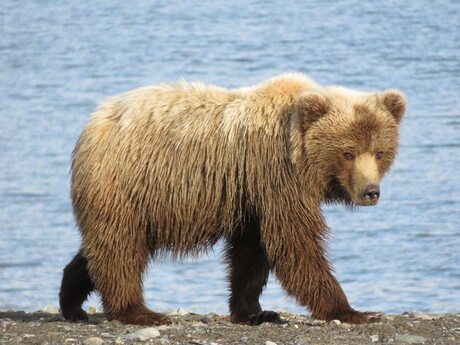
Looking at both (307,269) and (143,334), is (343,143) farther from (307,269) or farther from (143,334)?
(143,334)

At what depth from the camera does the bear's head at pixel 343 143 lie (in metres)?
7.21

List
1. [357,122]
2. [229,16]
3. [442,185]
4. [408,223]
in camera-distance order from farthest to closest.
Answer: [229,16] < [442,185] < [408,223] < [357,122]

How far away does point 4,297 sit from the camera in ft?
36.8

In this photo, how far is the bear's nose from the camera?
23.5ft

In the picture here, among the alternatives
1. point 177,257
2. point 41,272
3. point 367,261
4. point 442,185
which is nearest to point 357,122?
point 177,257

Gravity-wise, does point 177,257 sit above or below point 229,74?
below

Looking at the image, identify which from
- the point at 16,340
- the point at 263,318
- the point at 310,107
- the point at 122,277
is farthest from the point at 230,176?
the point at 16,340

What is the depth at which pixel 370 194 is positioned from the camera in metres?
7.15

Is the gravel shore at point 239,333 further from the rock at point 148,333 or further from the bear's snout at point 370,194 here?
the bear's snout at point 370,194

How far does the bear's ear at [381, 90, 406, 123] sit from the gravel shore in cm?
142

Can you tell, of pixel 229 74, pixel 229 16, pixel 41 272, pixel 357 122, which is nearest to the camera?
pixel 357 122

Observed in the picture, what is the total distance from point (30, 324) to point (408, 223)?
21.3 feet

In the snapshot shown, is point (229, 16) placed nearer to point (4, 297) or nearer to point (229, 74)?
point (229, 74)

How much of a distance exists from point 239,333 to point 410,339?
Result: 1.09m
